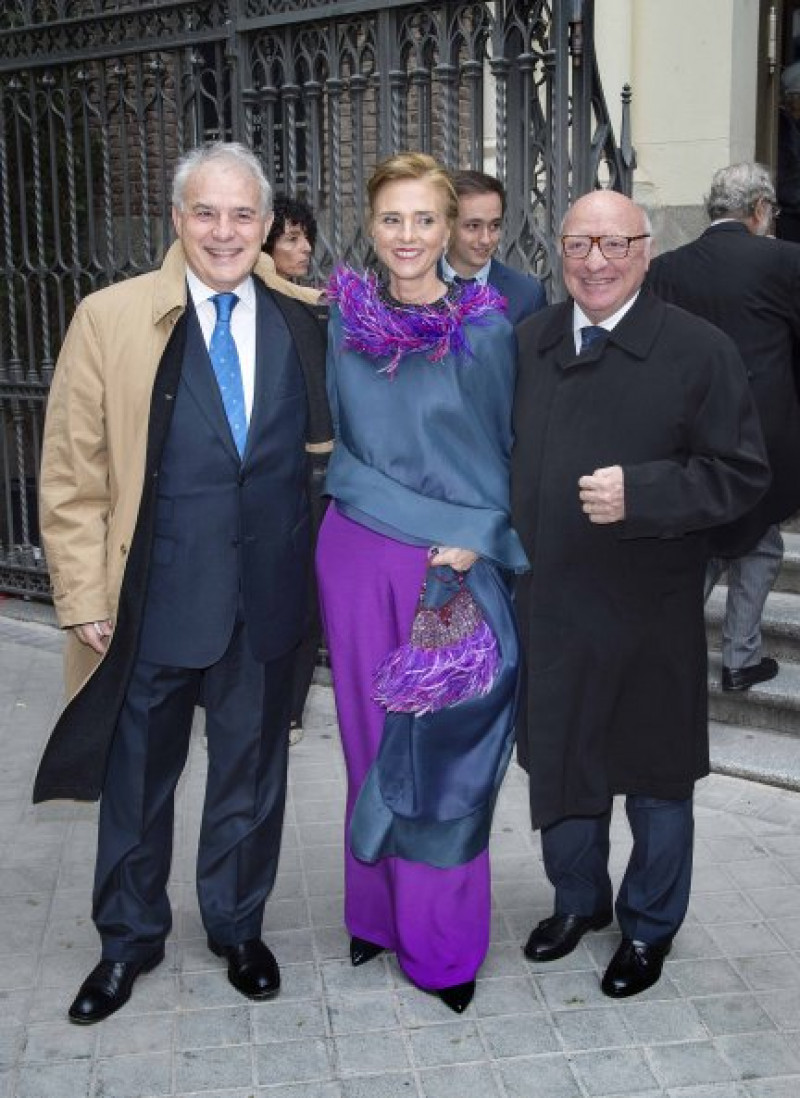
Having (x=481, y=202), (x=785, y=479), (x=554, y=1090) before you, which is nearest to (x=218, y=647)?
(x=554, y=1090)

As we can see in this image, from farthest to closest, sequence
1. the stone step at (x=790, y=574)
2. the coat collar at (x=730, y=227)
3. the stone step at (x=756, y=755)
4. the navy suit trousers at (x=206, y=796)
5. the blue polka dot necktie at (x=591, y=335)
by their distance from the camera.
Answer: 1. the stone step at (x=790, y=574)
2. the coat collar at (x=730, y=227)
3. the stone step at (x=756, y=755)
4. the navy suit trousers at (x=206, y=796)
5. the blue polka dot necktie at (x=591, y=335)

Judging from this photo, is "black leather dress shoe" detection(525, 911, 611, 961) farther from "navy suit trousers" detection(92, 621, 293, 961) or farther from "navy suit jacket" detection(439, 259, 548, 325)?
"navy suit jacket" detection(439, 259, 548, 325)

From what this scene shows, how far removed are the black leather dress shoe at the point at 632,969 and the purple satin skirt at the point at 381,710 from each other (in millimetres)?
351

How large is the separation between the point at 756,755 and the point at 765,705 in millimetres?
→ 283

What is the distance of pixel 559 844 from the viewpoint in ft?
13.1

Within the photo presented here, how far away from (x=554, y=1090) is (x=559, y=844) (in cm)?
74

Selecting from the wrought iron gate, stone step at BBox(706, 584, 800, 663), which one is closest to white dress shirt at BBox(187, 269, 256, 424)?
the wrought iron gate

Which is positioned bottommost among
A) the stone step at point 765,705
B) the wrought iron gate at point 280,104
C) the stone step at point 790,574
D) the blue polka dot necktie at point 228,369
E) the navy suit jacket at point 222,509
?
the stone step at point 765,705

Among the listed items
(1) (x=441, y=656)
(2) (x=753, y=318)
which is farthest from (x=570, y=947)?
(2) (x=753, y=318)

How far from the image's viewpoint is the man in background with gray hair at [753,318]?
547cm

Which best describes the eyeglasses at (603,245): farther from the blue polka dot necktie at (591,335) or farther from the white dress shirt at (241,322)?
the white dress shirt at (241,322)

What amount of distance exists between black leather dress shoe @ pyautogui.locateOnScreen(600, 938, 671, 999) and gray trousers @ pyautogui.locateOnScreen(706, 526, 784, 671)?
6.52 feet

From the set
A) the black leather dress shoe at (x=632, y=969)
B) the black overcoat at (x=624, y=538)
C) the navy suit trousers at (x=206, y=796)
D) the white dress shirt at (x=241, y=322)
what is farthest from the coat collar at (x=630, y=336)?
the black leather dress shoe at (x=632, y=969)

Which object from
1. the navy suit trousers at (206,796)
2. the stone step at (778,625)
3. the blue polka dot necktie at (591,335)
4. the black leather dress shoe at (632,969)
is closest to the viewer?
the blue polka dot necktie at (591,335)
